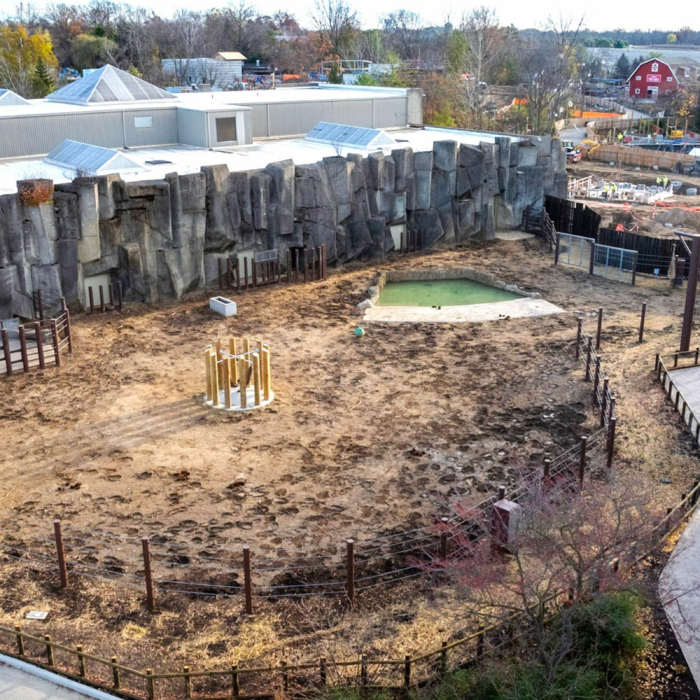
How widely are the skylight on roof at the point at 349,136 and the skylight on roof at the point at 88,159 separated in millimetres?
8510

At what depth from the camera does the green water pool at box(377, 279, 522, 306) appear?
2616 cm

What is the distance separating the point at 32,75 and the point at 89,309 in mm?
36029

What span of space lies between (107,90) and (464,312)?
53.2ft

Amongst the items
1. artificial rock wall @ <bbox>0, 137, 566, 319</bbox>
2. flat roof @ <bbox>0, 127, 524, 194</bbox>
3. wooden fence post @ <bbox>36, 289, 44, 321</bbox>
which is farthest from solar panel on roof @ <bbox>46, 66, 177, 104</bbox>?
wooden fence post @ <bbox>36, 289, 44, 321</bbox>

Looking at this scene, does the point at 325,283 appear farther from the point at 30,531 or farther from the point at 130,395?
the point at 30,531

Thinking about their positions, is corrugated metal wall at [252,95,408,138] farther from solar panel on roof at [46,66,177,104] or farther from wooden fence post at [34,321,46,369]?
wooden fence post at [34,321,46,369]

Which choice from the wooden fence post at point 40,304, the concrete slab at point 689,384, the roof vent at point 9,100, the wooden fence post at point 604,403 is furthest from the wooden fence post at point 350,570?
the roof vent at point 9,100

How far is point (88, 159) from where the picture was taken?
90.4 feet

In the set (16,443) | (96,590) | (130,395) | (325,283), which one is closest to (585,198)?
(325,283)

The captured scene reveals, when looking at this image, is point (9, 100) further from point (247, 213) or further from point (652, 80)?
point (652, 80)

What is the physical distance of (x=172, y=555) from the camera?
504 inches

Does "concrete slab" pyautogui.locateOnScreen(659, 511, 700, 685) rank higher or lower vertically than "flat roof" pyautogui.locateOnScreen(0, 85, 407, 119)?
lower

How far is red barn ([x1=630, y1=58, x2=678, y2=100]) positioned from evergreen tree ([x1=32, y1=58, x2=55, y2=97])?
51.9 m

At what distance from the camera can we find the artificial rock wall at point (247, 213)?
902 inches
